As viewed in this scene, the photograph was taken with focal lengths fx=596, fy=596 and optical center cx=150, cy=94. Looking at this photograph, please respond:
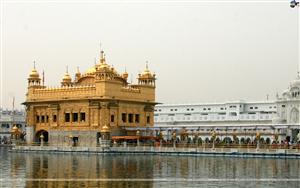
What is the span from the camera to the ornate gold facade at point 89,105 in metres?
58.9

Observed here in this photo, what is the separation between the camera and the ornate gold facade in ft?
193

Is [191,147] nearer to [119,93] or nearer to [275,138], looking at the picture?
[275,138]

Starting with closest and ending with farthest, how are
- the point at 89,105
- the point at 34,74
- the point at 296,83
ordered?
1. the point at 89,105
2. the point at 34,74
3. the point at 296,83

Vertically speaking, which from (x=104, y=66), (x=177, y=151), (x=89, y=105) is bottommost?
(x=177, y=151)

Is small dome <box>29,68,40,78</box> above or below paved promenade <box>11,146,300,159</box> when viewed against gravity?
above

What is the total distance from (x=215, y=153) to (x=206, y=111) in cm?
5562

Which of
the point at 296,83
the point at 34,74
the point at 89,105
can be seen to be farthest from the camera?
the point at 296,83

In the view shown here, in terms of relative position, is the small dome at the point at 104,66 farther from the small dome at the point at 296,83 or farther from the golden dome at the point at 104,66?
the small dome at the point at 296,83

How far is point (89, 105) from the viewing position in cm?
5962

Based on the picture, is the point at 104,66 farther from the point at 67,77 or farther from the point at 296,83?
the point at 296,83

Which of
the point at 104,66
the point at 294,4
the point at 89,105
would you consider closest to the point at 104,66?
the point at 104,66

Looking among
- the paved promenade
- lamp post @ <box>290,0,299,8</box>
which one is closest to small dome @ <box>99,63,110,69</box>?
the paved promenade

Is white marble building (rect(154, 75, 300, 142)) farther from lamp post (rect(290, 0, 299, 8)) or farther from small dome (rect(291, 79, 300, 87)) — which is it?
lamp post (rect(290, 0, 299, 8))

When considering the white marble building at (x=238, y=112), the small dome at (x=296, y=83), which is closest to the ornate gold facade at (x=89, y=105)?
the white marble building at (x=238, y=112)
